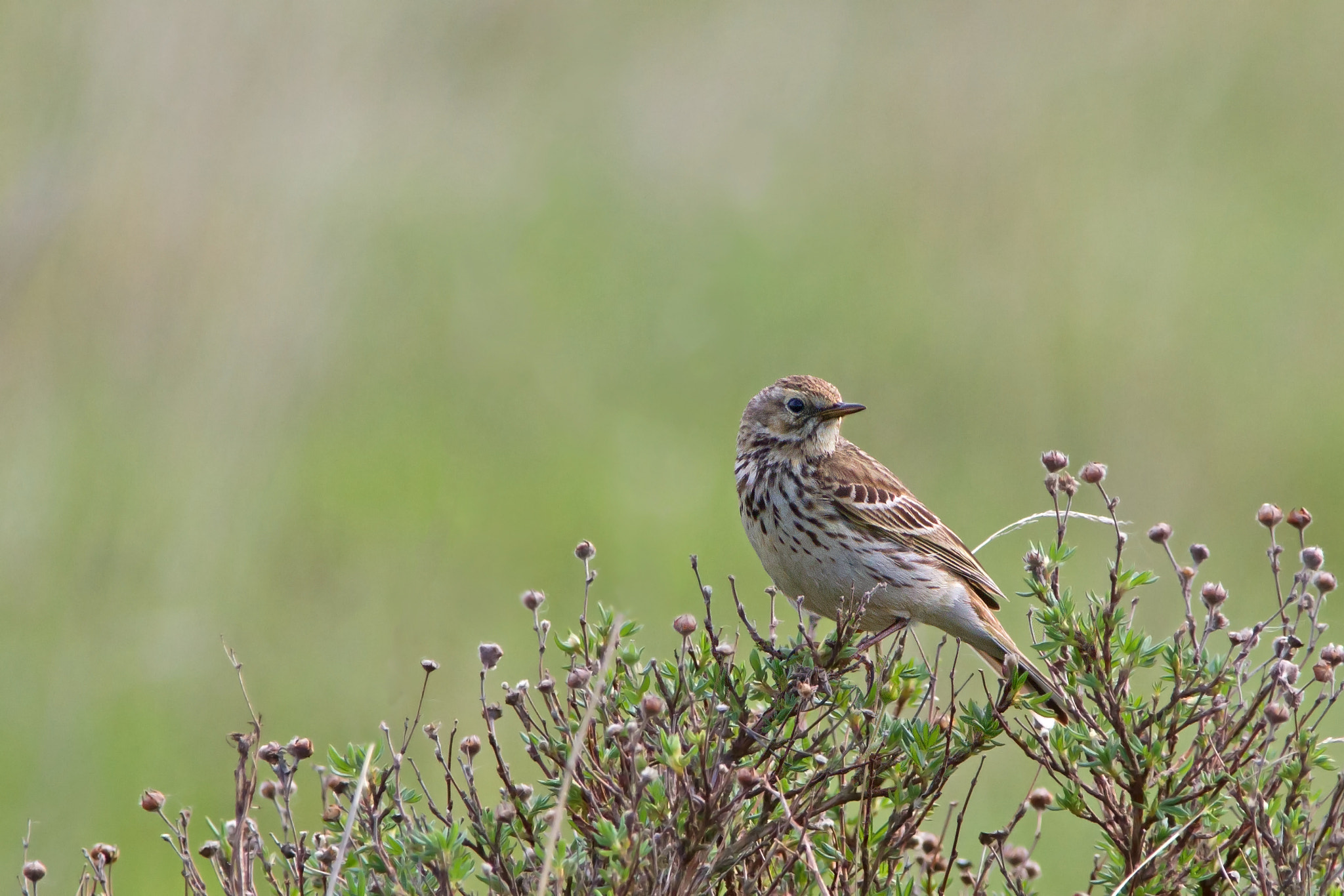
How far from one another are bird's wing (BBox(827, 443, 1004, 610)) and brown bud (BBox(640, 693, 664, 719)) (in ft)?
7.14

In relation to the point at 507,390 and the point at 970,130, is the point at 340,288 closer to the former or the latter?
the point at 507,390

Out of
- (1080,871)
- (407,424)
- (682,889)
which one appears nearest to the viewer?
(682,889)

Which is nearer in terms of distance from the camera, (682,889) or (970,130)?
(682,889)

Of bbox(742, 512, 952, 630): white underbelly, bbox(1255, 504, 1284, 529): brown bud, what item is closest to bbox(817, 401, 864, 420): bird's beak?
bbox(742, 512, 952, 630): white underbelly

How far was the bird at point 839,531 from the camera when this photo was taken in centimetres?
525

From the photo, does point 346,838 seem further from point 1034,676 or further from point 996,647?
point 996,647

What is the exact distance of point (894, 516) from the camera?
220 inches

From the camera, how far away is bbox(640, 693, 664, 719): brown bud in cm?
320

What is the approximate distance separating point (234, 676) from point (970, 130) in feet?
22.4

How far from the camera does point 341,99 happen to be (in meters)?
9.06

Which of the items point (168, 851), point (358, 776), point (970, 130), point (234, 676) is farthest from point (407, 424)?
point (358, 776)

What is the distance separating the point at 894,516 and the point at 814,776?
222 centimetres

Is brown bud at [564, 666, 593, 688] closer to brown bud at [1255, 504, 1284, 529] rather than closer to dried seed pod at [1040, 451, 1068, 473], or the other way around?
dried seed pod at [1040, 451, 1068, 473]

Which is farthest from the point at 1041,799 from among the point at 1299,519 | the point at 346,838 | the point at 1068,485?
the point at 346,838
